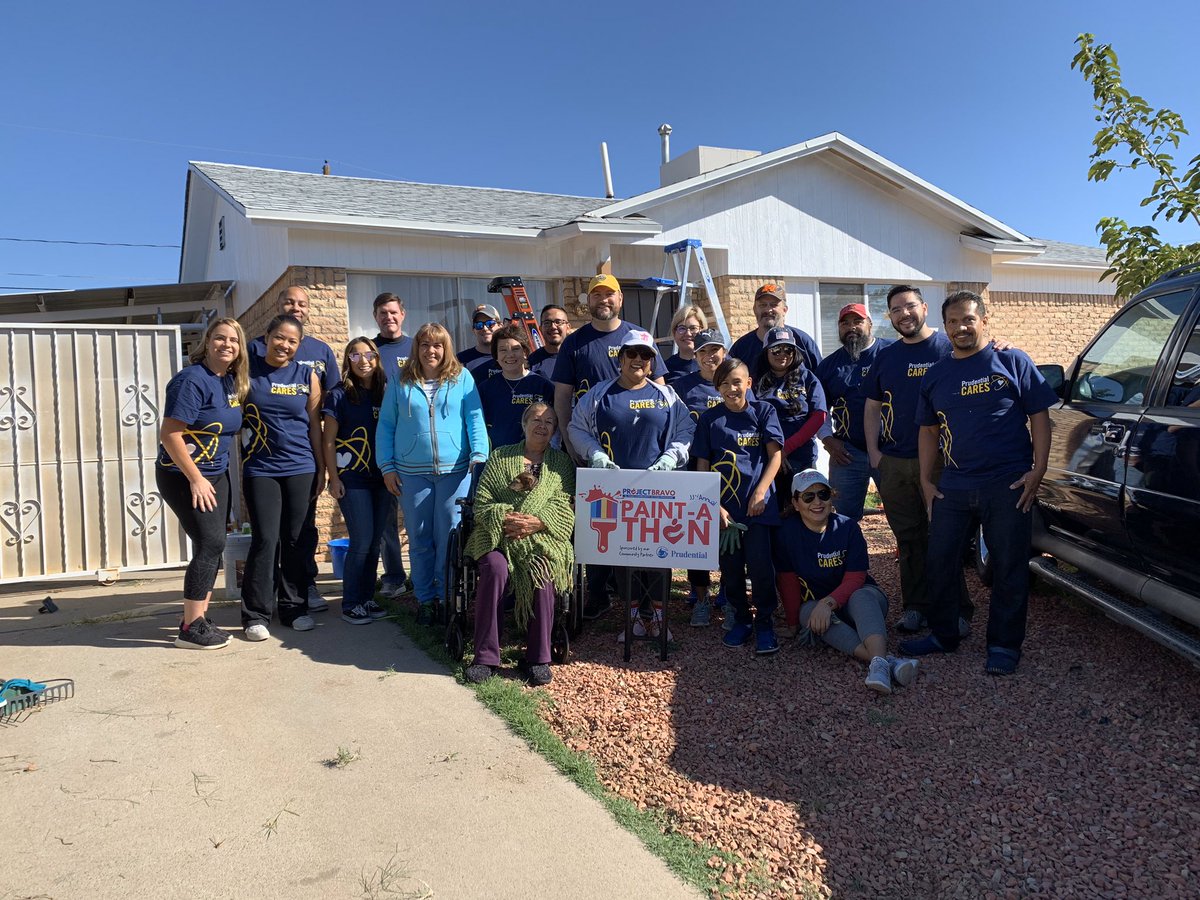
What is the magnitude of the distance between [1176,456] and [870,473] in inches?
85.9

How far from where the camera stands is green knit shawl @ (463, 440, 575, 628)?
450 centimetres

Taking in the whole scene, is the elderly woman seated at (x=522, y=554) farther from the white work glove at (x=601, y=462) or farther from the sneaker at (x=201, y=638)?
the sneaker at (x=201, y=638)

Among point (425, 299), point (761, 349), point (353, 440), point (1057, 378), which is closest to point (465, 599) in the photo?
point (353, 440)

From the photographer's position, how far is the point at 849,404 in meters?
5.64

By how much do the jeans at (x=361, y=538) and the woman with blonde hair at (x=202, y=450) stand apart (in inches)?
30.3

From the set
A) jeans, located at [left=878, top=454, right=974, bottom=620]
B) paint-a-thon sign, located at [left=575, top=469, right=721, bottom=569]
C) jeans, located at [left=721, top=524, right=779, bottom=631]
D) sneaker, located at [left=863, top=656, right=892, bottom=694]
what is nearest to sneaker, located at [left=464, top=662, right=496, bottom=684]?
paint-a-thon sign, located at [left=575, top=469, right=721, bottom=569]

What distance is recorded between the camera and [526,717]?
13.0ft

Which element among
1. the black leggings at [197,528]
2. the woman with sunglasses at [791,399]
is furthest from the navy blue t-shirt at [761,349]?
the black leggings at [197,528]

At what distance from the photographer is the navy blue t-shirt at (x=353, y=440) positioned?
5.50 m

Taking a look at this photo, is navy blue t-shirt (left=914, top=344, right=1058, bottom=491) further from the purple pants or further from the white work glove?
the purple pants

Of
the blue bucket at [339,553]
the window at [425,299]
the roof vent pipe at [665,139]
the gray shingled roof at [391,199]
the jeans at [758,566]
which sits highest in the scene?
the roof vent pipe at [665,139]

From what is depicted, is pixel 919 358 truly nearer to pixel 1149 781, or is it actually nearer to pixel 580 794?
pixel 1149 781

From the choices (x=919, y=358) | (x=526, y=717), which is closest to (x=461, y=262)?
(x=919, y=358)

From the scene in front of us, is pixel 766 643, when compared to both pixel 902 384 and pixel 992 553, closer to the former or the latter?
pixel 992 553
